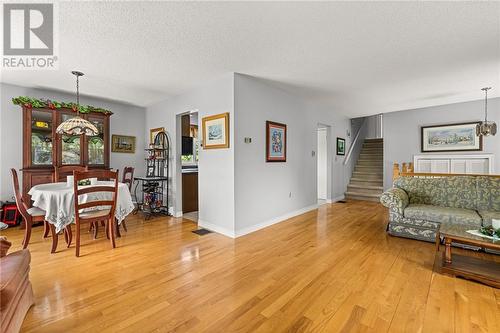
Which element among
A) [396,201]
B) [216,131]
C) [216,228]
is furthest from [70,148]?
[396,201]

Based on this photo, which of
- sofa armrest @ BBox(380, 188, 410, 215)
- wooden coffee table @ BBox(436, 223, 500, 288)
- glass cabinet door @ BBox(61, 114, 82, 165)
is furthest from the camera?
glass cabinet door @ BBox(61, 114, 82, 165)

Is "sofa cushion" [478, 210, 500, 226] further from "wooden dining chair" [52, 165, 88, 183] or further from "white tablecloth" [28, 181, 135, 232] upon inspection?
"wooden dining chair" [52, 165, 88, 183]

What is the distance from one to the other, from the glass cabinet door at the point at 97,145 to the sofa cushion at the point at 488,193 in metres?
6.49

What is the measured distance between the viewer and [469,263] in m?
2.32

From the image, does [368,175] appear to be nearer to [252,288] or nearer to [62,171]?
[252,288]

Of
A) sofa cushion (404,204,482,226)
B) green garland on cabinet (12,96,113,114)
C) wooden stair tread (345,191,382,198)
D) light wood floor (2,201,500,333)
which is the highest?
green garland on cabinet (12,96,113,114)

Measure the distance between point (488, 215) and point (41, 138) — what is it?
6.85m

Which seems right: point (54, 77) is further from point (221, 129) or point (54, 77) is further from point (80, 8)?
point (221, 129)

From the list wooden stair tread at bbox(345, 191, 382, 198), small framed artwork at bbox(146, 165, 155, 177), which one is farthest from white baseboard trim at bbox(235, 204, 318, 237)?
small framed artwork at bbox(146, 165, 155, 177)

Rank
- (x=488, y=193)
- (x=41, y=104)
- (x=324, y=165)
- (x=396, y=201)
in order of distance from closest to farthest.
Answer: (x=488, y=193), (x=396, y=201), (x=41, y=104), (x=324, y=165)

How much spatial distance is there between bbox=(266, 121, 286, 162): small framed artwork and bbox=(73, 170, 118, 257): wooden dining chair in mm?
2328

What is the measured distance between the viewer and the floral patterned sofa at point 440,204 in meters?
3.00

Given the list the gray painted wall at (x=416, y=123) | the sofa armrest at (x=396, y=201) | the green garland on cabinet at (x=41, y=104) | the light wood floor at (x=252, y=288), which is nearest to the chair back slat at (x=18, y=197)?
the light wood floor at (x=252, y=288)

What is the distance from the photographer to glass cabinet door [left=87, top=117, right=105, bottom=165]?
4.42 metres
